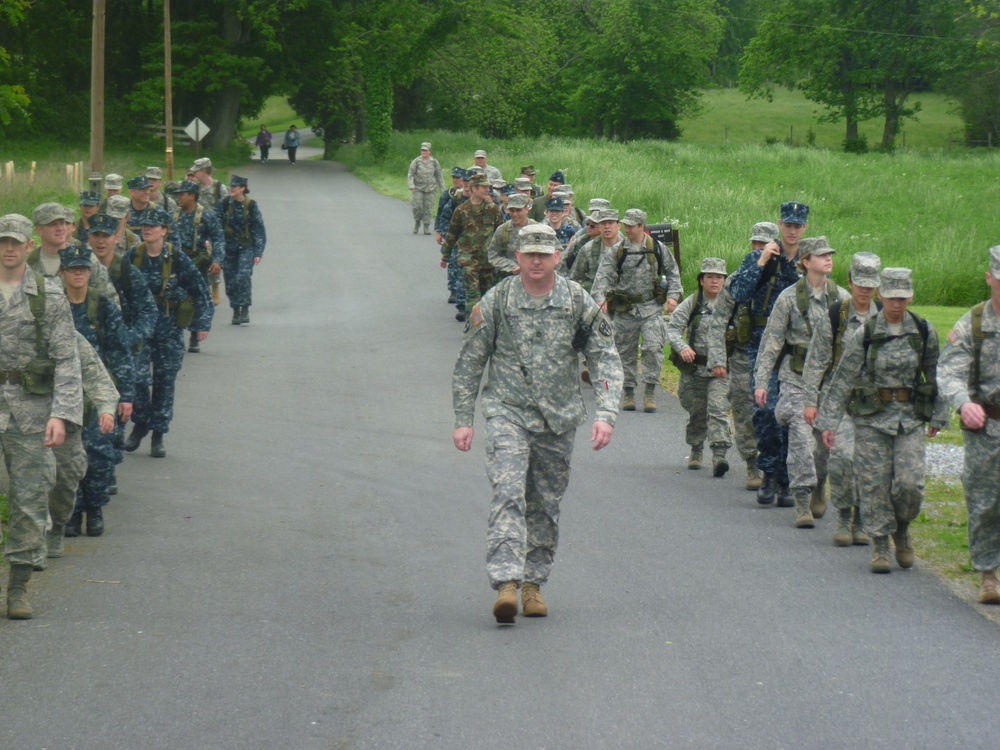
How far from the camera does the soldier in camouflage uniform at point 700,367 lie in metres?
12.7

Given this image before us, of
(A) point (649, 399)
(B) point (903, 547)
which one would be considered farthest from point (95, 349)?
(A) point (649, 399)

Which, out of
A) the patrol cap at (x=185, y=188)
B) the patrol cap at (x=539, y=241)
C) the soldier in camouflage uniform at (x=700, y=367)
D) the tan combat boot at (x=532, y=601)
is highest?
the patrol cap at (x=539, y=241)

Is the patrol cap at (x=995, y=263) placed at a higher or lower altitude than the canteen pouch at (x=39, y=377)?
higher

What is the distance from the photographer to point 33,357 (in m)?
8.21

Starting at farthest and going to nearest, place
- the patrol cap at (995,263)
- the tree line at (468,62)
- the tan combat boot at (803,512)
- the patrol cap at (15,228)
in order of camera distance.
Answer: the tree line at (468,62) < the tan combat boot at (803,512) < the patrol cap at (995,263) < the patrol cap at (15,228)

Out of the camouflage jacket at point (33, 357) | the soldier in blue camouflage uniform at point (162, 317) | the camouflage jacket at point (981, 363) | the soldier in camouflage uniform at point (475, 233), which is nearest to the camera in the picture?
the camouflage jacket at point (33, 357)

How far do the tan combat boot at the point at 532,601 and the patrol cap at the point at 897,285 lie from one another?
Result: 9.74 feet

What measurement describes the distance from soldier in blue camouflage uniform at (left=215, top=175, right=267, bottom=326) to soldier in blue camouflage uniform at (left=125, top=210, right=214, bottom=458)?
6794mm

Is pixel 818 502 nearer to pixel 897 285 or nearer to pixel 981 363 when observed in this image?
pixel 897 285

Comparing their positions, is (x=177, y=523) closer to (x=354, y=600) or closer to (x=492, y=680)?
(x=354, y=600)

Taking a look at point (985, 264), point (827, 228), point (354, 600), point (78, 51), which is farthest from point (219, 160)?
point (354, 600)

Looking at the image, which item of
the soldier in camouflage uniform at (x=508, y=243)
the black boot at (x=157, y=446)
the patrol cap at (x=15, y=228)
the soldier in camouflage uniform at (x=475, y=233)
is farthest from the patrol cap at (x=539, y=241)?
the soldier in camouflage uniform at (x=475, y=233)

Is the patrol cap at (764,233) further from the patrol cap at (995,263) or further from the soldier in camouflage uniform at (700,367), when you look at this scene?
the patrol cap at (995,263)

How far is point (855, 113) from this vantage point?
85562mm
